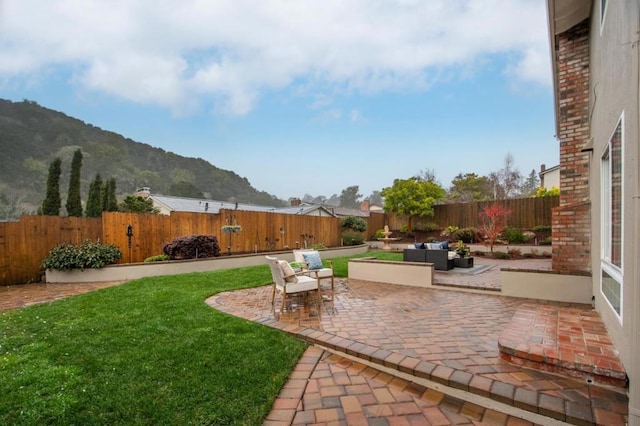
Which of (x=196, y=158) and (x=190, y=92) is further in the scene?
(x=196, y=158)

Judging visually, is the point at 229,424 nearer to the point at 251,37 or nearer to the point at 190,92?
the point at 251,37

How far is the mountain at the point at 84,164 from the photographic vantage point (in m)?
25.7

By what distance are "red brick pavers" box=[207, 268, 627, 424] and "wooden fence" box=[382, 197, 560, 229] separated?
10.7 metres

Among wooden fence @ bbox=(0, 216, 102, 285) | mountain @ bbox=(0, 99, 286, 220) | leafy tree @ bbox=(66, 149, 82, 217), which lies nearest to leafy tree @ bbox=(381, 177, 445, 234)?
wooden fence @ bbox=(0, 216, 102, 285)

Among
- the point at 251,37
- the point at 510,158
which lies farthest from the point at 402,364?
the point at 510,158

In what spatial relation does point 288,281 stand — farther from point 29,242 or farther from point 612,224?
point 29,242

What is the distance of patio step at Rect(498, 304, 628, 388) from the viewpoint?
246cm

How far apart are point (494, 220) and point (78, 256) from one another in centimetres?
1492

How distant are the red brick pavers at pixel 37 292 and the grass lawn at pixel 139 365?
3.54 feet

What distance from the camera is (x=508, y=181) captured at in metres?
25.3

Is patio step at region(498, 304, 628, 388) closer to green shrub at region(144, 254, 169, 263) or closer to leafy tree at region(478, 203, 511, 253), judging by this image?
green shrub at region(144, 254, 169, 263)

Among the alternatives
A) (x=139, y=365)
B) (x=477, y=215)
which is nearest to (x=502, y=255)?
(x=477, y=215)

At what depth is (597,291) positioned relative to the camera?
4.21 meters

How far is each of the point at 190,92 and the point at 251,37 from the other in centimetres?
1110
